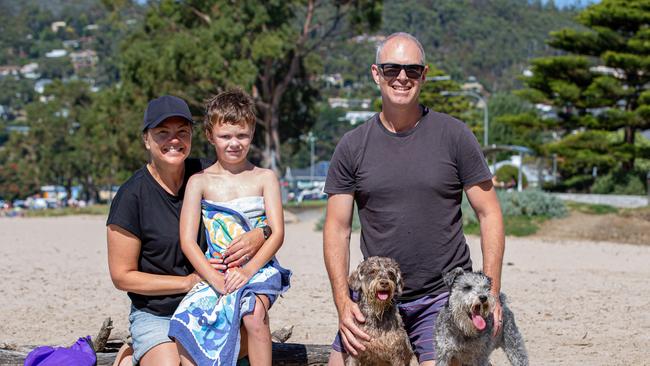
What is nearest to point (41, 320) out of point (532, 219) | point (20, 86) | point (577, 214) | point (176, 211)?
point (176, 211)

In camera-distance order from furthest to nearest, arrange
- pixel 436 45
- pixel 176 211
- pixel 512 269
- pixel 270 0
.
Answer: pixel 436 45 → pixel 270 0 → pixel 512 269 → pixel 176 211

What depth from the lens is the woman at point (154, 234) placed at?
532 centimetres

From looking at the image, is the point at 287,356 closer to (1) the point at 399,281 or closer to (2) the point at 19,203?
(1) the point at 399,281

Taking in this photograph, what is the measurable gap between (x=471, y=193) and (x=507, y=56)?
18652 centimetres

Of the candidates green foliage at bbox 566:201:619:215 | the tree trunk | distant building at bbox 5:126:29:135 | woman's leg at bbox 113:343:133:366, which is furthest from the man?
distant building at bbox 5:126:29:135

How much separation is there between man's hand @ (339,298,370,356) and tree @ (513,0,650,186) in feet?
86.6

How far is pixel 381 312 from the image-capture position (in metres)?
4.85

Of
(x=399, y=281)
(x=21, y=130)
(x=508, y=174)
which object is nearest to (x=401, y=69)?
(x=399, y=281)

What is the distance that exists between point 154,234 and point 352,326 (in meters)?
1.31

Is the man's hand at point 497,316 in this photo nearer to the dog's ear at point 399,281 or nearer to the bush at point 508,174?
the dog's ear at point 399,281

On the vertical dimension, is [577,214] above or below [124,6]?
below

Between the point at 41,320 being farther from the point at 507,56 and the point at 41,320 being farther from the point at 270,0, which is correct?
the point at 507,56

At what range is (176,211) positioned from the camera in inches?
214

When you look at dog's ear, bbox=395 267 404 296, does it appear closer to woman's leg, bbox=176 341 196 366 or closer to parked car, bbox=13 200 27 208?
woman's leg, bbox=176 341 196 366
